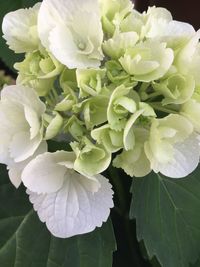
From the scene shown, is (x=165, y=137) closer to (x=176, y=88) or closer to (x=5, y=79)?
(x=176, y=88)

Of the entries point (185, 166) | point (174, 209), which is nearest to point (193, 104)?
point (185, 166)

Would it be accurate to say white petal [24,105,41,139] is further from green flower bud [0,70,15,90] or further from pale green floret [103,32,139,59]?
green flower bud [0,70,15,90]

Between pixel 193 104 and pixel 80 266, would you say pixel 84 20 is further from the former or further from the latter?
pixel 80 266

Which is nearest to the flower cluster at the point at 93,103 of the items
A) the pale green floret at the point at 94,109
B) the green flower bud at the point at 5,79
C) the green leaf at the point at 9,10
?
the pale green floret at the point at 94,109

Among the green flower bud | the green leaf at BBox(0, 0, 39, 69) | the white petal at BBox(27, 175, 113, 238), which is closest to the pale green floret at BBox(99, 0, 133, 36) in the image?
the white petal at BBox(27, 175, 113, 238)

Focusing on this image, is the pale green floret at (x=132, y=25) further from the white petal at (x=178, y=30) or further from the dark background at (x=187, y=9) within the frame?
the dark background at (x=187, y=9)
